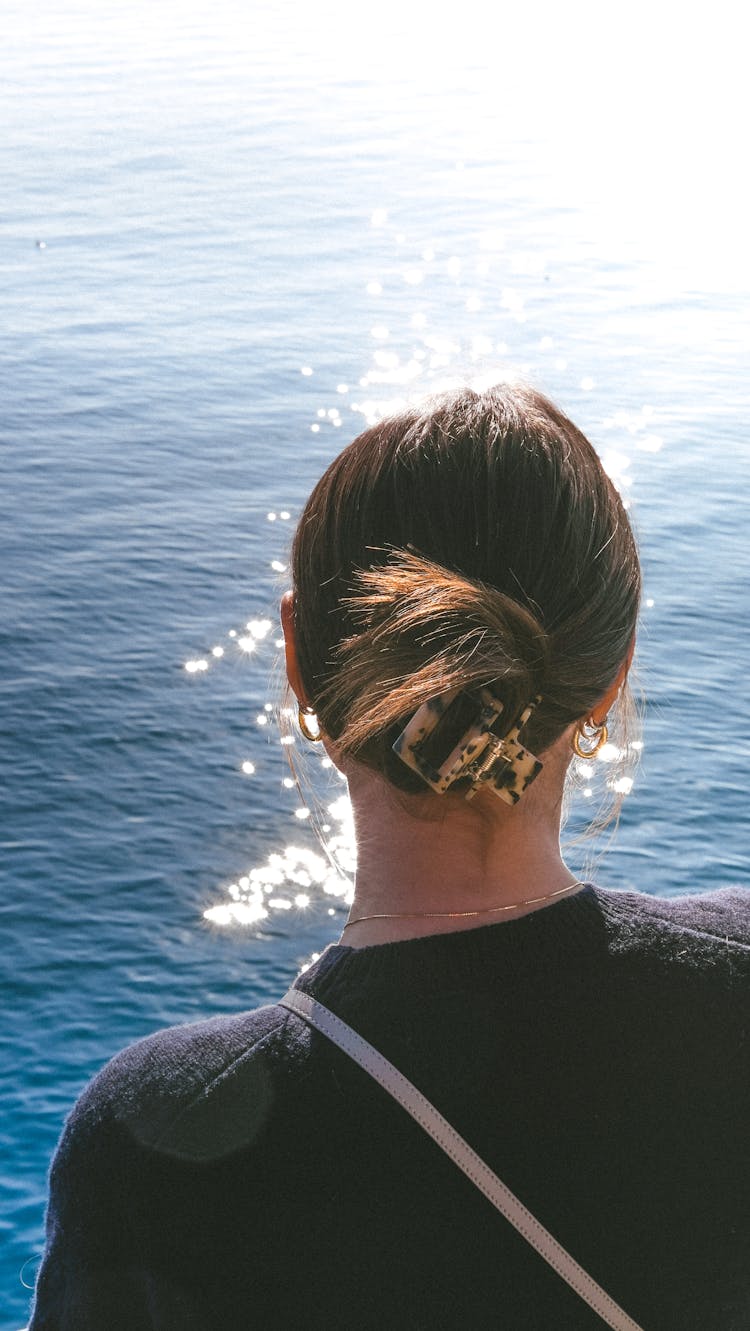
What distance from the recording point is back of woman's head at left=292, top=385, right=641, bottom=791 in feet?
4.59

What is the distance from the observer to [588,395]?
2447 cm

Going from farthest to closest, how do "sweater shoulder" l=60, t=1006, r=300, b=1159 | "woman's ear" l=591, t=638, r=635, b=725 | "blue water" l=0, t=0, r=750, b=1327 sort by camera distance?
"blue water" l=0, t=0, r=750, b=1327, "woman's ear" l=591, t=638, r=635, b=725, "sweater shoulder" l=60, t=1006, r=300, b=1159

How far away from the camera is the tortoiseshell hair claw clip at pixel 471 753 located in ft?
4.48

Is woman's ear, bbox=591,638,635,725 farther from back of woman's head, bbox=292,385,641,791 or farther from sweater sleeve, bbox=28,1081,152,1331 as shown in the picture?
sweater sleeve, bbox=28,1081,152,1331

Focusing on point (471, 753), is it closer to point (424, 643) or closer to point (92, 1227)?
point (424, 643)

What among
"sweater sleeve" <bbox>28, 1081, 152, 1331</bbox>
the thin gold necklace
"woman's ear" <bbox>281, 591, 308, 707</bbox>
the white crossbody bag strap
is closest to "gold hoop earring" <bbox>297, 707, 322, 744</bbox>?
"woman's ear" <bbox>281, 591, 308, 707</bbox>

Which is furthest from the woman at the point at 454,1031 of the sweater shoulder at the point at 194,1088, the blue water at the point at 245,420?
the blue water at the point at 245,420

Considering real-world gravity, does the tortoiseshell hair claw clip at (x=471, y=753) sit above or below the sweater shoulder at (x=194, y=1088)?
above

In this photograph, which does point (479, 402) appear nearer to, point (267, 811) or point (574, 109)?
point (267, 811)

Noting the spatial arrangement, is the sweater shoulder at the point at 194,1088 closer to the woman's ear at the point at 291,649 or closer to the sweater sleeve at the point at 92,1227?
the sweater sleeve at the point at 92,1227

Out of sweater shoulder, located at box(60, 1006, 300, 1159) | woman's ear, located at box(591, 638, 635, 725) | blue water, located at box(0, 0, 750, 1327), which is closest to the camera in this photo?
sweater shoulder, located at box(60, 1006, 300, 1159)

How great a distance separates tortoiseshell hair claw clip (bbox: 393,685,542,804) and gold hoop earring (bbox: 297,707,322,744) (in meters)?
0.21

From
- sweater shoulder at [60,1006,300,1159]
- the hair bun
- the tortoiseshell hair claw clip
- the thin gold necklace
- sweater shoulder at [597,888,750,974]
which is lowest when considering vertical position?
sweater shoulder at [60,1006,300,1159]

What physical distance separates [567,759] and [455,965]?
282 mm
